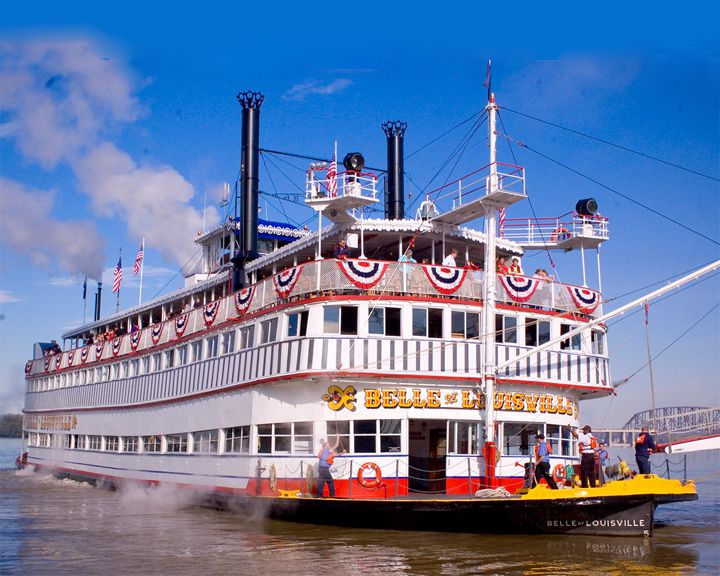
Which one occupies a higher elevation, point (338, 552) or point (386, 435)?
point (386, 435)

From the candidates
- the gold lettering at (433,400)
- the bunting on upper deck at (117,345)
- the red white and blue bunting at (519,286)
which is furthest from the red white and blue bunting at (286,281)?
the bunting on upper deck at (117,345)

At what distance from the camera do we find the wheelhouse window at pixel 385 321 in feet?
69.5

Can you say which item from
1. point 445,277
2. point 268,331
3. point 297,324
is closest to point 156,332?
point 268,331

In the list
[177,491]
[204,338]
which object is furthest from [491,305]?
[177,491]

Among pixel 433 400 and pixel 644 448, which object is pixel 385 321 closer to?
pixel 433 400

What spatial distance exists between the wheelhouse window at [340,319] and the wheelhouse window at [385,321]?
0.46 meters

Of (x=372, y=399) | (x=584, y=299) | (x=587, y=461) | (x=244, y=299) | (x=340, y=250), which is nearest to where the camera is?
(x=587, y=461)

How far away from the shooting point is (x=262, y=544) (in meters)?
17.5

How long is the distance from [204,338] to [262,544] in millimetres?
10969

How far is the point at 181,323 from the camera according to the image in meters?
29.0

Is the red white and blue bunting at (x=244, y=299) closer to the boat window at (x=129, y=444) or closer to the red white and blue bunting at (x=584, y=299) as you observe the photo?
the red white and blue bunting at (x=584, y=299)

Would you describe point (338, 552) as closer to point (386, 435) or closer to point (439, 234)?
point (386, 435)

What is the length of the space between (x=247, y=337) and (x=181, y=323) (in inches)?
219

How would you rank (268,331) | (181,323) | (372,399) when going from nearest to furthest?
(372,399) < (268,331) < (181,323)
